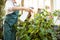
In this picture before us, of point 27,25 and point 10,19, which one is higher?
point 10,19

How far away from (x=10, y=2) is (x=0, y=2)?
109 centimetres

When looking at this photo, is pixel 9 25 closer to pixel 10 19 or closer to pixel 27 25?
pixel 10 19

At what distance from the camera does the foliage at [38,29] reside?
10.3 feet

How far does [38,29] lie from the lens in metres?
3.13

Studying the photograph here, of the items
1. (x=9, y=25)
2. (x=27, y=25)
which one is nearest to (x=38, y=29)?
(x=27, y=25)

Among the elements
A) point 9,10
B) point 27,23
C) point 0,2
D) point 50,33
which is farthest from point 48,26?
point 0,2

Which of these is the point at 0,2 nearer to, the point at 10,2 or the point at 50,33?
the point at 10,2

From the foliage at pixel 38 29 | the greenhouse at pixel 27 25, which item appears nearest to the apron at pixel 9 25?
the greenhouse at pixel 27 25

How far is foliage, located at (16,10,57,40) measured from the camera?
3125mm

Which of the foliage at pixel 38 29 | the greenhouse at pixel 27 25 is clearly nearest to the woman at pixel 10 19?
the greenhouse at pixel 27 25

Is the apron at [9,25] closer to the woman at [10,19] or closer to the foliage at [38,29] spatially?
the woman at [10,19]

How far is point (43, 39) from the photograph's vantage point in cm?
312

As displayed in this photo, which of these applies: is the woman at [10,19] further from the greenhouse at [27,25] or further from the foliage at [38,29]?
the foliage at [38,29]

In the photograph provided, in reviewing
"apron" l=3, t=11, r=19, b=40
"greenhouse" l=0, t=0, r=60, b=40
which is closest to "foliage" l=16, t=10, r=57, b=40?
"greenhouse" l=0, t=0, r=60, b=40
